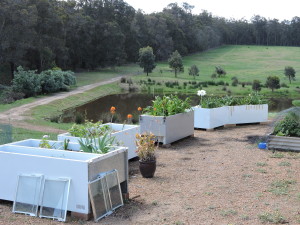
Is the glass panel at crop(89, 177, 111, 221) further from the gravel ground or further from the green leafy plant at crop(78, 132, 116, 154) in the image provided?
the green leafy plant at crop(78, 132, 116, 154)

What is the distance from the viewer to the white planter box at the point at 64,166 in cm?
696

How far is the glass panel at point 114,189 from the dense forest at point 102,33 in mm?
36435

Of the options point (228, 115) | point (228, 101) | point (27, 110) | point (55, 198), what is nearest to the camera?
point (55, 198)

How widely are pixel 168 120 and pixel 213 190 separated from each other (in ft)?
16.9

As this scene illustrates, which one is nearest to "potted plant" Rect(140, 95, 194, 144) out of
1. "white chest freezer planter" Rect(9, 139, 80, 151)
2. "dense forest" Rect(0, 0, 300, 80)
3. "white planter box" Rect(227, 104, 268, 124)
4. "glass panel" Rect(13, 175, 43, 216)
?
"white planter box" Rect(227, 104, 268, 124)

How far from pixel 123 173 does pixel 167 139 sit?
18.5ft

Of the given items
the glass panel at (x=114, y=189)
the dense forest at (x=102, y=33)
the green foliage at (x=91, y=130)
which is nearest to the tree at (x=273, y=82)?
the dense forest at (x=102, y=33)

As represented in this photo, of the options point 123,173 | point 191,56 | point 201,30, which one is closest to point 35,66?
point 123,173

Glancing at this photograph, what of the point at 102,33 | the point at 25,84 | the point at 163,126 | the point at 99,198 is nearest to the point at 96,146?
the point at 99,198

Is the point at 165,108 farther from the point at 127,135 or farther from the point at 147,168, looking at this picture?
the point at 147,168

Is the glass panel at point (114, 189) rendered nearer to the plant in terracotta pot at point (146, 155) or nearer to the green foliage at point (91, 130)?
the green foliage at point (91, 130)

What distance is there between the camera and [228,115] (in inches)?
700

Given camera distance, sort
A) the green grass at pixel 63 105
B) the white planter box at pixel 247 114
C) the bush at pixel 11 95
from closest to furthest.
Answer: the white planter box at pixel 247 114 → the green grass at pixel 63 105 → the bush at pixel 11 95

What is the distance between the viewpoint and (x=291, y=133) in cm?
1291
